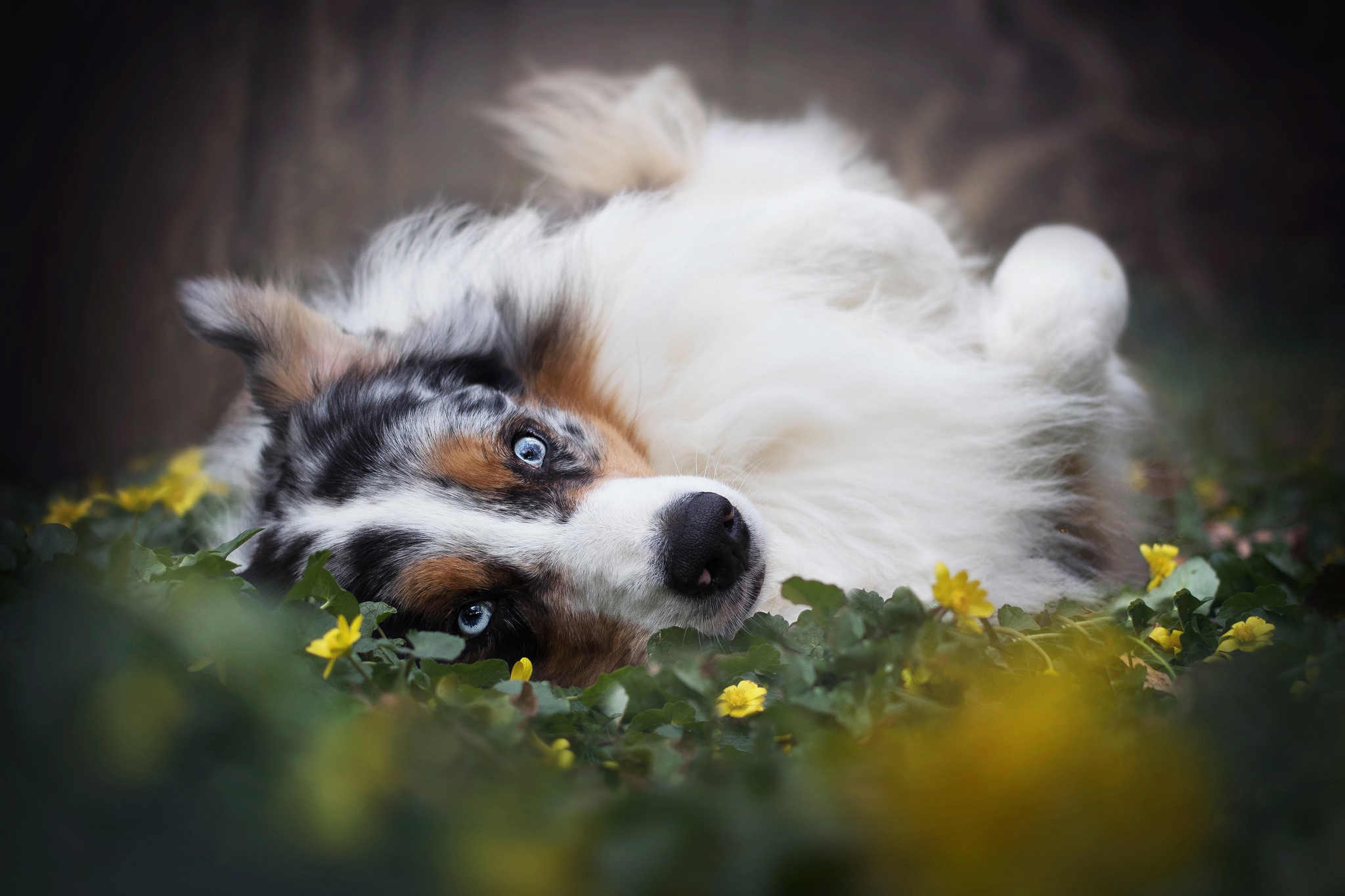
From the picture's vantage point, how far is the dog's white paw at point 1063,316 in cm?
195

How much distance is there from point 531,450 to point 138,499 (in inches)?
46.9

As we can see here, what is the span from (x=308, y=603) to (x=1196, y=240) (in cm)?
351

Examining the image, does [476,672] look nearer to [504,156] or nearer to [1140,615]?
[1140,615]

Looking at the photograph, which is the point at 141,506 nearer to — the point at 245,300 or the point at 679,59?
the point at 245,300

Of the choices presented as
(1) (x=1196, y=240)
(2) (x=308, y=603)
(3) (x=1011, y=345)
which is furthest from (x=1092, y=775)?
(1) (x=1196, y=240)

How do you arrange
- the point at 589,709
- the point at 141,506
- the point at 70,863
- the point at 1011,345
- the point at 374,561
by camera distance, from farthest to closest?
the point at 141,506 → the point at 1011,345 → the point at 374,561 → the point at 589,709 → the point at 70,863

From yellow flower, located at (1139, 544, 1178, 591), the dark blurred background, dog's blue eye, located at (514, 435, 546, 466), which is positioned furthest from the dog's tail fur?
yellow flower, located at (1139, 544, 1178, 591)

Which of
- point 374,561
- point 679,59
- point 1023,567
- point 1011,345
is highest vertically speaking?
point 679,59

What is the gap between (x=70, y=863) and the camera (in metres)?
0.57

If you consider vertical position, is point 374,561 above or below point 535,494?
below

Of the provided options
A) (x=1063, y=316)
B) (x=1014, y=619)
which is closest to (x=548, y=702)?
(x=1014, y=619)

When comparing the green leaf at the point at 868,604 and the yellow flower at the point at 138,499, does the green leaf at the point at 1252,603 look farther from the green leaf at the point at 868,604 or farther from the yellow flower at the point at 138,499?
the yellow flower at the point at 138,499

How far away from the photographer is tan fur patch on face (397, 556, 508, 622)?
144cm

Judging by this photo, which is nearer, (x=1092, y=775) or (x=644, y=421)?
(x=1092, y=775)
